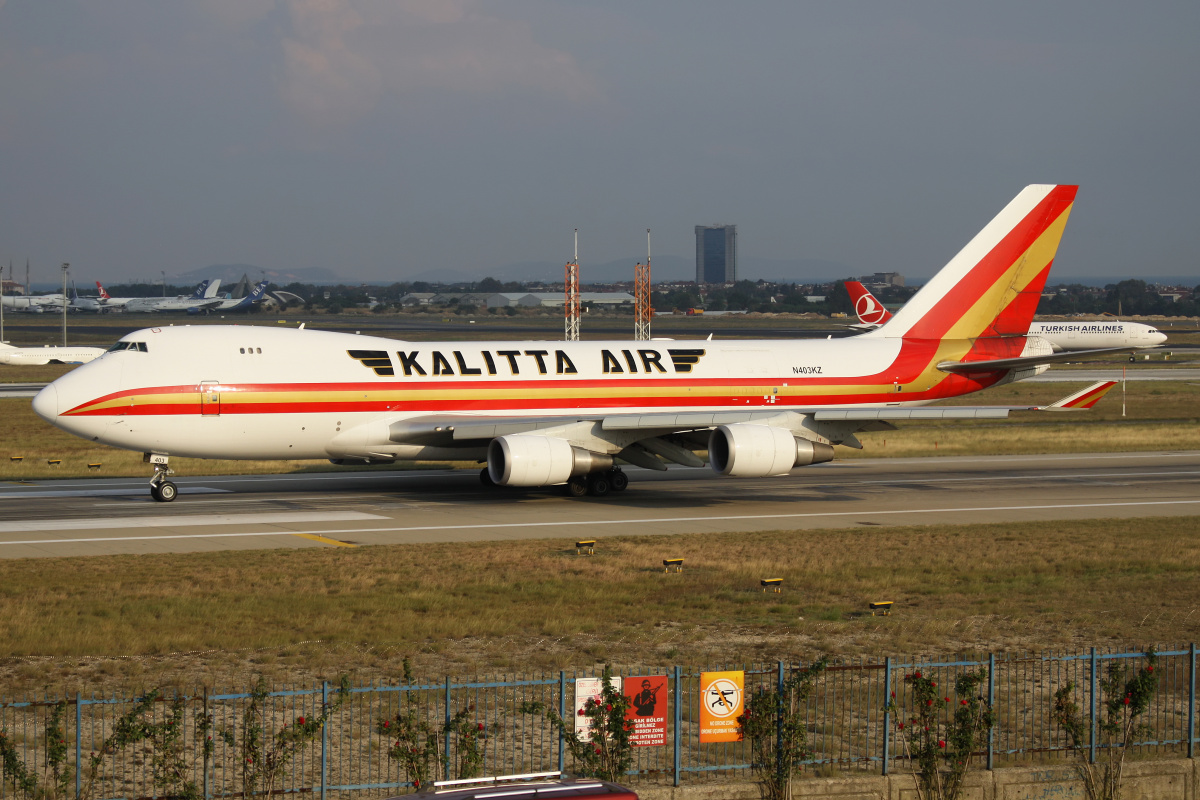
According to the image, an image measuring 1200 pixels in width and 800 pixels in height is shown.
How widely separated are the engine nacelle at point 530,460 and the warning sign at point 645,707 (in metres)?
20.3

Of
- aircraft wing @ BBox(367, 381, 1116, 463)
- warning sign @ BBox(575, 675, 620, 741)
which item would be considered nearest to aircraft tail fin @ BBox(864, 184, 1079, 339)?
aircraft wing @ BBox(367, 381, 1116, 463)

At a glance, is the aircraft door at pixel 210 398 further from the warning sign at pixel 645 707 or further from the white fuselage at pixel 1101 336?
the white fuselage at pixel 1101 336

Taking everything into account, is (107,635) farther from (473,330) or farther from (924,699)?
(473,330)

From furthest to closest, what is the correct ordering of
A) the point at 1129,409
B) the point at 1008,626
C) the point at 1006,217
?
the point at 1129,409 < the point at 1006,217 < the point at 1008,626

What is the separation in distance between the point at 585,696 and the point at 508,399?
2432 centimetres

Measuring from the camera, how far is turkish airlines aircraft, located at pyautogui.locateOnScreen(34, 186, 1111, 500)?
3484cm

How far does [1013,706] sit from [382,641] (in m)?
10.2

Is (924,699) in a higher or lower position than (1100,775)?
higher

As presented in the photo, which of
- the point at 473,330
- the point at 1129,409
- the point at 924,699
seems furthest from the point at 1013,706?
the point at 473,330

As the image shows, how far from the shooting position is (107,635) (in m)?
20.9

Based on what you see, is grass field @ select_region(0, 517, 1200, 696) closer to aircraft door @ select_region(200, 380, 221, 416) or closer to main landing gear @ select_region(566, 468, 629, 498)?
aircraft door @ select_region(200, 380, 221, 416)

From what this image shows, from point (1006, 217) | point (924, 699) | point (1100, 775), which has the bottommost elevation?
point (1100, 775)

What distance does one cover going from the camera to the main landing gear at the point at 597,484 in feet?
129

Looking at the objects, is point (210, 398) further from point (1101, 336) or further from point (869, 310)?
point (1101, 336)
